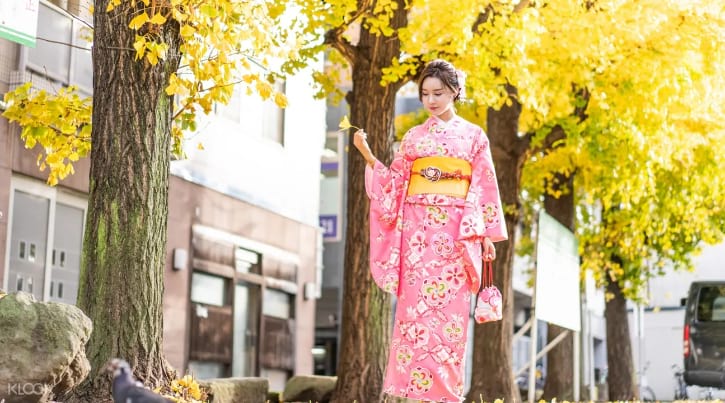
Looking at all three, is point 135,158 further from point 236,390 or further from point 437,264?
point 236,390

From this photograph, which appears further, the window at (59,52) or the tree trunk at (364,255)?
the window at (59,52)

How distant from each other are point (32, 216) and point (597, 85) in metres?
7.92

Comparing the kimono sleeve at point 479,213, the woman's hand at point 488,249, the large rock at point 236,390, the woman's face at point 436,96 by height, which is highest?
the woman's face at point 436,96

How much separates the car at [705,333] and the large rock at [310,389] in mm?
9548

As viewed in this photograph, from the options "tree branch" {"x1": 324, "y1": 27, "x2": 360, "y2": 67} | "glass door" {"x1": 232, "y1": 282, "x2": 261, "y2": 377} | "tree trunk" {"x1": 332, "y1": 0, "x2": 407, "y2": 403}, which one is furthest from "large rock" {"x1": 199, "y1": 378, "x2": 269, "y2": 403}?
"glass door" {"x1": 232, "y1": 282, "x2": 261, "y2": 377}

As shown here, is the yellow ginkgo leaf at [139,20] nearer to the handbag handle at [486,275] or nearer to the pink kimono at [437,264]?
the pink kimono at [437,264]

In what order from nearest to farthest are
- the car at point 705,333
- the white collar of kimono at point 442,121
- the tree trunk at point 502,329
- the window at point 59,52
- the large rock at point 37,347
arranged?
the large rock at point 37,347 < the white collar of kimono at point 442,121 < the window at point 59,52 < the tree trunk at point 502,329 < the car at point 705,333

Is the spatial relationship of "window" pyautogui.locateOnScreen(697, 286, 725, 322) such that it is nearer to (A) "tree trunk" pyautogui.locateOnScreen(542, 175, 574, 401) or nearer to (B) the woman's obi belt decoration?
(A) "tree trunk" pyautogui.locateOnScreen(542, 175, 574, 401)

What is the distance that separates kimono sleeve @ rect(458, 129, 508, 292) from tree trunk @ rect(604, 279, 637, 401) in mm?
15644

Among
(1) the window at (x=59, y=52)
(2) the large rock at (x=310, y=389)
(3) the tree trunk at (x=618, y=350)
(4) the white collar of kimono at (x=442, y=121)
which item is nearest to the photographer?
(4) the white collar of kimono at (x=442, y=121)

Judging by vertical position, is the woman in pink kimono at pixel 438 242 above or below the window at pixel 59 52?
below

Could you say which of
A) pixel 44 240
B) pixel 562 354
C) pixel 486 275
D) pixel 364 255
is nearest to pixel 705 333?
pixel 562 354

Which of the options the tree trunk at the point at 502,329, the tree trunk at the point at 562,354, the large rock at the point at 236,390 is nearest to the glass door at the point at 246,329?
the large rock at the point at 236,390

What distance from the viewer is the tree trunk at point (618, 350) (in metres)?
21.7
